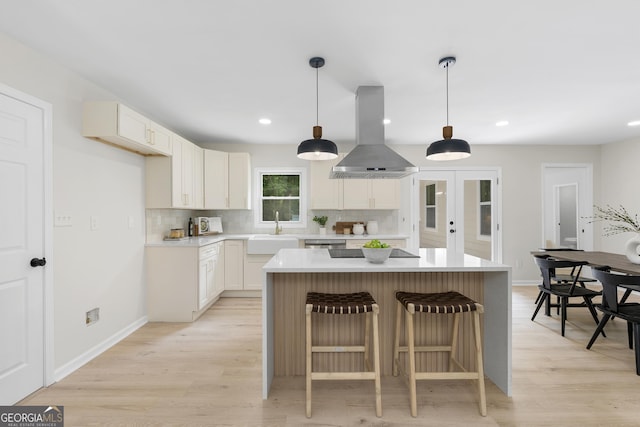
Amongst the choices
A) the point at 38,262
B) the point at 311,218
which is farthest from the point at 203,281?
the point at 311,218

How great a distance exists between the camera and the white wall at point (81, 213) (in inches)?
91.4

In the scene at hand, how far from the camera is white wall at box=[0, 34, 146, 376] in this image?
7.62 ft

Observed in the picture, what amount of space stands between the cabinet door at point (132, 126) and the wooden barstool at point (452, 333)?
2.71 meters

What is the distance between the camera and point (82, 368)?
2551 millimetres

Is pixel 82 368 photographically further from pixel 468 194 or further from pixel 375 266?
pixel 468 194

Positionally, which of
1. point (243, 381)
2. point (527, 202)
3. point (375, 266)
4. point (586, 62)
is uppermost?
point (586, 62)

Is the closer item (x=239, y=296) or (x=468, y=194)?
(x=239, y=296)

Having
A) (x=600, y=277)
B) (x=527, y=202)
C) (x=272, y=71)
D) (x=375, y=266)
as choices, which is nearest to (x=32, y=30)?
(x=272, y=71)

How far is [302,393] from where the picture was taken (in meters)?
2.19

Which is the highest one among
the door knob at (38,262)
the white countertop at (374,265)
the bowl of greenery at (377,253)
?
the bowl of greenery at (377,253)

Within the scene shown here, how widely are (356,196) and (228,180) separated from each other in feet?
6.72

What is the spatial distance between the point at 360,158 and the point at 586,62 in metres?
1.89

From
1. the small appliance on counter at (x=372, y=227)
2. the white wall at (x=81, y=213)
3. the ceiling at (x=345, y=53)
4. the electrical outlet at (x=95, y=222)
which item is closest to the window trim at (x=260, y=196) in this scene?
the small appliance on counter at (x=372, y=227)

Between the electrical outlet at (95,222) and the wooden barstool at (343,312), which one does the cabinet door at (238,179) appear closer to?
the electrical outlet at (95,222)
